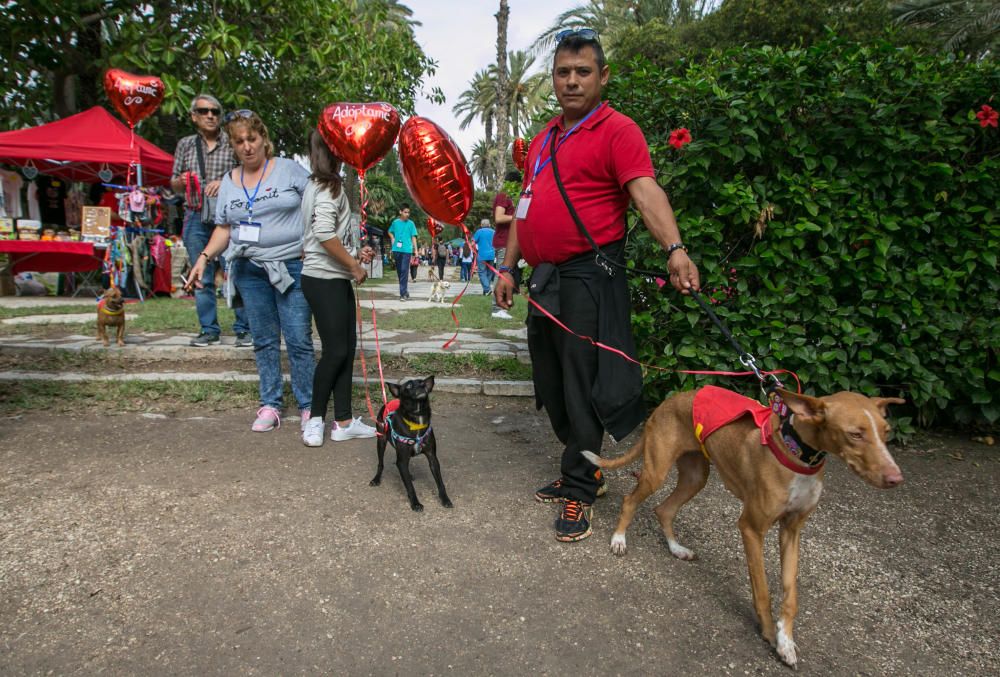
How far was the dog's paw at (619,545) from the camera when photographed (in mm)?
2947

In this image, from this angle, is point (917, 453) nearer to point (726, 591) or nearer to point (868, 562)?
point (868, 562)

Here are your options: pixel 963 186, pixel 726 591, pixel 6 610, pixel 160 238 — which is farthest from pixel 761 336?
pixel 160 238

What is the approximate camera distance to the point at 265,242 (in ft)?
13.8

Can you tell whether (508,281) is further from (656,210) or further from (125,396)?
(125,396)

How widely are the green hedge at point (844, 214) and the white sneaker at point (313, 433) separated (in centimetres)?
271

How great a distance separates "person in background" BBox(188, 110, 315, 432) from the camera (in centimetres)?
418

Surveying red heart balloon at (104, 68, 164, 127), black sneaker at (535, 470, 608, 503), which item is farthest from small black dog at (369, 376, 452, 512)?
red heart balloon at (104, 68, 164, 127)

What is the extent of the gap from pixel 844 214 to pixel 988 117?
3.71 feet

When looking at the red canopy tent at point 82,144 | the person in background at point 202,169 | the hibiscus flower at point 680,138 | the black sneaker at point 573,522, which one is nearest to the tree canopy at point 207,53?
the red canopy tent at point 82,144

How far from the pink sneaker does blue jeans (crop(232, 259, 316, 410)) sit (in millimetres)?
62

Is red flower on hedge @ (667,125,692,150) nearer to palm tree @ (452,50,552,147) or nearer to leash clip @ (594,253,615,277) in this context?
leash clip @ (594,253,615,277)

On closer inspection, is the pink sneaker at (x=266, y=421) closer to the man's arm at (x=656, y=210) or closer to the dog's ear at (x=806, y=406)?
the man's arm at (x=656, y=210)

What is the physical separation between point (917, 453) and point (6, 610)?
18.3 feet

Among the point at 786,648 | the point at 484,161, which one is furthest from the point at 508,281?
the point at 484,161
